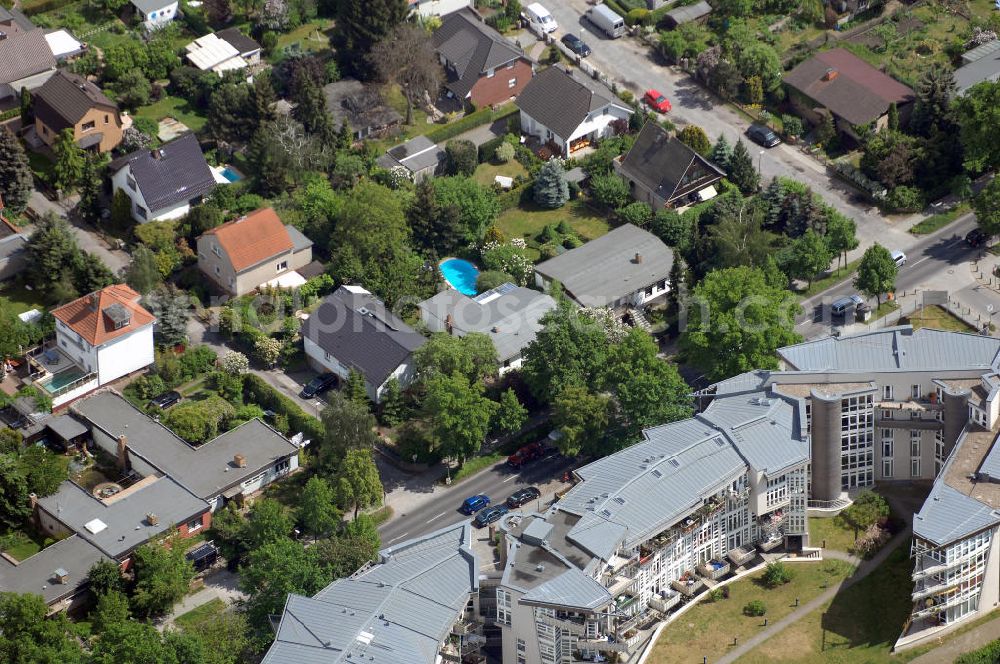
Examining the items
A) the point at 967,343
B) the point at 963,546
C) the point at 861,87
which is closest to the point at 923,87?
the point at 861,87

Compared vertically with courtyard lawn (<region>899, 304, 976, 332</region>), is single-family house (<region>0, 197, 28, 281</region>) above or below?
below

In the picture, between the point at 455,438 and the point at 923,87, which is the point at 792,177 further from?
the point at 455,438

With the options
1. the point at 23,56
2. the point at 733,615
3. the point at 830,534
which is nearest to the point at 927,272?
the point at 830,534

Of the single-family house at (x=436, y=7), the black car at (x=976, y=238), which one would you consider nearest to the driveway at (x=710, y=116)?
the black car at (x=976, y=238)

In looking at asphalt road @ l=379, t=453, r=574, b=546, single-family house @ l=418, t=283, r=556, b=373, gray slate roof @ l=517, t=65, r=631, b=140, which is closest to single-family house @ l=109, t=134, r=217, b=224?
single-family house @ l=418, t=283, r=556, b=373

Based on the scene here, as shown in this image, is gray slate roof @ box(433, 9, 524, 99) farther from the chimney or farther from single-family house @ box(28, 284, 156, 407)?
the chimney

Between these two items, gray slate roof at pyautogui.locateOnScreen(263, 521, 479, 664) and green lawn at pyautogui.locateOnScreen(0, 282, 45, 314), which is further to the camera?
green lawn at pyautogui.locateOnScreen(0, 282, 45, 314)
